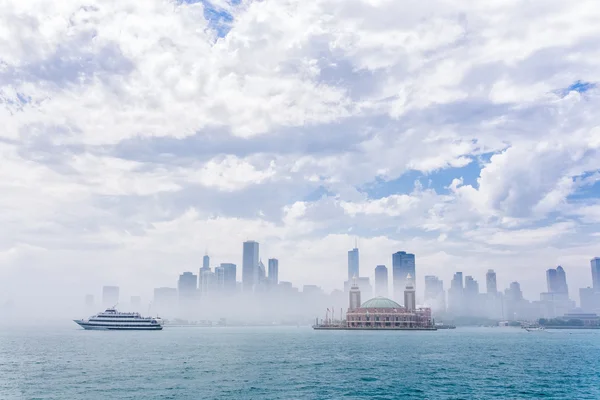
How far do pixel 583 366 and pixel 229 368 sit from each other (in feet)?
291

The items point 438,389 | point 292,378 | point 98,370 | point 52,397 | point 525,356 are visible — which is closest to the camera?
point 52,397

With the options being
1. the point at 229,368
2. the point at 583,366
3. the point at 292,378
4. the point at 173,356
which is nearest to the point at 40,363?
the point at 173,356

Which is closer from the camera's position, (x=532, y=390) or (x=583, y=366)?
(x=532, y=390)

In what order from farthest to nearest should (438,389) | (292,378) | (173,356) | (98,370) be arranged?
(173,356) → (98,370) → (292,378) → (438,389)

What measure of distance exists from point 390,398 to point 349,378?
20.3 meters

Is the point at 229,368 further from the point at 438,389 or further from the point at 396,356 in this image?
the point at 396,356

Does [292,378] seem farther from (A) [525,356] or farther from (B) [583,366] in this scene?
(A) [525,356]

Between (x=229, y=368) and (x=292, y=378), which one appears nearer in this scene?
(x=292, y=378)

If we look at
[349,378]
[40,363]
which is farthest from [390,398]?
[40,363]

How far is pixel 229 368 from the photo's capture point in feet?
360

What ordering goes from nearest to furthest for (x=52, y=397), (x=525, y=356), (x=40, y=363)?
(x=52, y=397) → (x=40, y=363) → (x=525, y=356)

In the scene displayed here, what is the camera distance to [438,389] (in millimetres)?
85125

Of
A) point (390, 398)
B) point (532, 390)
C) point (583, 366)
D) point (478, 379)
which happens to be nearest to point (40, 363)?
point (390, 398)

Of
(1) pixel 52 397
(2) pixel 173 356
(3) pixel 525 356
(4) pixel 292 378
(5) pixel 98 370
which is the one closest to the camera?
(1) pixel 52 397
